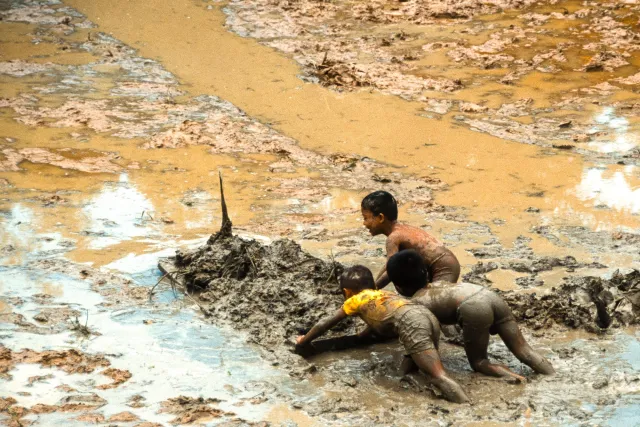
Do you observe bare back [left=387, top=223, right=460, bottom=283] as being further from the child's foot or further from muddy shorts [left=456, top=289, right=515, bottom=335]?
the child's foot

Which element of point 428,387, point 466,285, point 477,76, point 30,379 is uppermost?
point 477,76

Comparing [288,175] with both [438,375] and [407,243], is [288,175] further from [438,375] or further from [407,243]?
[438,375]

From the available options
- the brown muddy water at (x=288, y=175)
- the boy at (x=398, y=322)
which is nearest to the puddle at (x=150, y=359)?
the brown muddy water at (x=288, y=175)

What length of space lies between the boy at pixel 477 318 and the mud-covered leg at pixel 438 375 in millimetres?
270

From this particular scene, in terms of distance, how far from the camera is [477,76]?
1108 cm

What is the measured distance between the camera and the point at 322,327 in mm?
Answer: 4836

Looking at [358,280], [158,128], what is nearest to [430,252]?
[358,280]

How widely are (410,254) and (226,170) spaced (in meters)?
4.13

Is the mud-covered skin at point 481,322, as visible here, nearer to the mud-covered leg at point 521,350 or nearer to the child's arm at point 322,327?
the mud-covered leg at point 521,350

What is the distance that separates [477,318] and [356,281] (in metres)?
0.72

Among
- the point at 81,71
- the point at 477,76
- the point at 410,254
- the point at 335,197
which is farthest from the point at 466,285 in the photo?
the point at 81,71

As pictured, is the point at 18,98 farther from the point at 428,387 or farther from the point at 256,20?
the point at 428,387

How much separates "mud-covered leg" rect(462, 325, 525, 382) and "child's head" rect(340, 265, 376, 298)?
1.98ft

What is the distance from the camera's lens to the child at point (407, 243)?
527cm
